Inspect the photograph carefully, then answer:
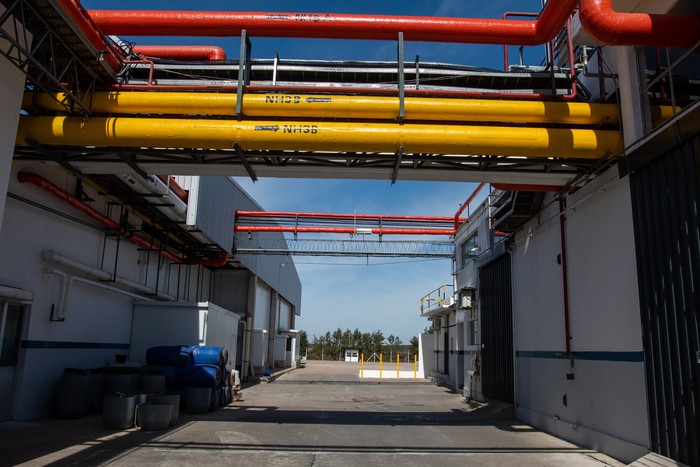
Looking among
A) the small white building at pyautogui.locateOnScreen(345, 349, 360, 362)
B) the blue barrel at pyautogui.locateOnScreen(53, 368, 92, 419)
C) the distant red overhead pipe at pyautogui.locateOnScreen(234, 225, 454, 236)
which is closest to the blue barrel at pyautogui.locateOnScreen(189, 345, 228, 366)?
the blue barrel at pyautogui.locateOnScreen(53, 368, 92, 419)

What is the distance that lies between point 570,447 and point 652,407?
8.17 ft

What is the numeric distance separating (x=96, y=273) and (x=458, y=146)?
9525 millimetres

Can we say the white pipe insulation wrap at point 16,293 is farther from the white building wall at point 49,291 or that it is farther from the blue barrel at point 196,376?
the blue barrel at point 196,376

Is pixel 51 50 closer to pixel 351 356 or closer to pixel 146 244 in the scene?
pixel 146 244

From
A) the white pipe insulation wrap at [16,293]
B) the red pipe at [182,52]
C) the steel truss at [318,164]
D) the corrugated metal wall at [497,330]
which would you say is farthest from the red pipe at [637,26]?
the white pipe insulation wrap at [16,293]

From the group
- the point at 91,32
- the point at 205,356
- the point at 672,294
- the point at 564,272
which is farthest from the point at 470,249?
the point at 91,32

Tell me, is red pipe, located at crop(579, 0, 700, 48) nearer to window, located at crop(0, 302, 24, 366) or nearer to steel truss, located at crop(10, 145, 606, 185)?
steel truss, located at crop(10, 145, 606, 185)

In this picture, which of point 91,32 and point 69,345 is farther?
point 69,345

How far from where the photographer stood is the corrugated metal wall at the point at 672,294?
6598 millimetres

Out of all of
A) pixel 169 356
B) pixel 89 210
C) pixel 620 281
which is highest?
pixel 89 210

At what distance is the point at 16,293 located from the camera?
9.95 m

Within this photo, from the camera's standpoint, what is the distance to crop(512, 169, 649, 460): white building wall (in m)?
8.11

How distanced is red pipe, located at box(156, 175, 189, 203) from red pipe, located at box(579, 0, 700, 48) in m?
10.2

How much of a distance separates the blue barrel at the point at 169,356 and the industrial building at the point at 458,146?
5.99 feet
